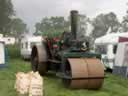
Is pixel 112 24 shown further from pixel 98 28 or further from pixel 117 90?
pixel 117 90

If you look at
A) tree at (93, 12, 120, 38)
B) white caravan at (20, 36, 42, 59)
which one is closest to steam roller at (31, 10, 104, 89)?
white caravan at (20, 36, 42, 59)

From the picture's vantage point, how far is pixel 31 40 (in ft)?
97.9

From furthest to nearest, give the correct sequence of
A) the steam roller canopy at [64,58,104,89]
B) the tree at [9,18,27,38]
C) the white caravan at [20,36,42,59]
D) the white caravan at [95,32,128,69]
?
the tree at [9,18,27,38] < the white caravan at [20,36,42,59] < the white caravan at [95,32,128,69] < the steam roller canopy at [64,58,104,89]

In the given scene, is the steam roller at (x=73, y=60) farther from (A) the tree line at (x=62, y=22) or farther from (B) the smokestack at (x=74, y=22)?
(A) the tree line at (x=62, y=22)

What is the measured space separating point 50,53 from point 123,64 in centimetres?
416

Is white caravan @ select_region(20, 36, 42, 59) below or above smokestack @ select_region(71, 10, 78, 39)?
below

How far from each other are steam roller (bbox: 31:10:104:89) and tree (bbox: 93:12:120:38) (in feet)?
191

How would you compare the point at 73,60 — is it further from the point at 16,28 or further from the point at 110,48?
the point at 16,28

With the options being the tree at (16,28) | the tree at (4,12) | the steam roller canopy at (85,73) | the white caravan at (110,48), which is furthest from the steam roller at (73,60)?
the tree at (16,28)

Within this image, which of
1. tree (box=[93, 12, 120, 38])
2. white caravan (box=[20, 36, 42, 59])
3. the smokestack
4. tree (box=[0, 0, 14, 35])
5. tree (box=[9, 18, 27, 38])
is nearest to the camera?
the smokestack

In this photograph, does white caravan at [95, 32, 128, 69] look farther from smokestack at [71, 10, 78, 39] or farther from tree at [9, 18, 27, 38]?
tree at [9, 18, 27, 38]

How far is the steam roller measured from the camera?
1188cm

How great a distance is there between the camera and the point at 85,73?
11828 millimetres

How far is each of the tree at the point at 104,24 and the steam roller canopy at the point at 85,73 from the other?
61746mm
